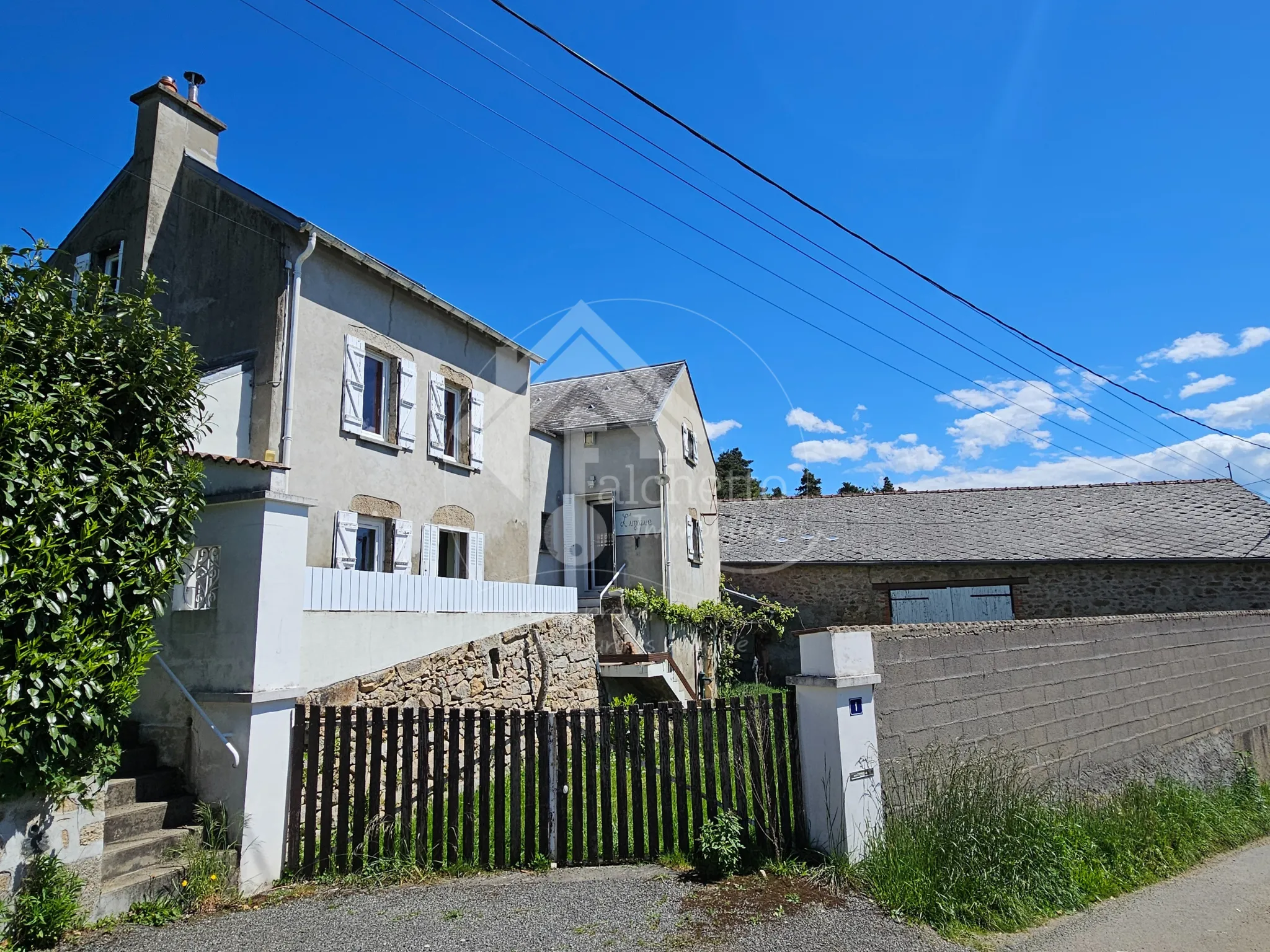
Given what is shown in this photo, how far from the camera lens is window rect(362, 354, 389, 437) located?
11.7 m

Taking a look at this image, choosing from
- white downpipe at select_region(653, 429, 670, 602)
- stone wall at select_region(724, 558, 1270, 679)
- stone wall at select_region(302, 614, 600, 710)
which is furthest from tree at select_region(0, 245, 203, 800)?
stone wall at select_region(724, 558, 1270, 679)

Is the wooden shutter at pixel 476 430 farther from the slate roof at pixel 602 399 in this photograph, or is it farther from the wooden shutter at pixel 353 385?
the slate roof at pixel 602 399

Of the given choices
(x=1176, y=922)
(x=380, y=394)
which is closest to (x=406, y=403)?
(x=380, y=394)

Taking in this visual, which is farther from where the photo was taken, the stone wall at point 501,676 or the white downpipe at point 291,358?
the white downpipe at point 291,358

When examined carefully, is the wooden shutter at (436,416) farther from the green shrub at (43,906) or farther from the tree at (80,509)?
the green shrub at (43,906)

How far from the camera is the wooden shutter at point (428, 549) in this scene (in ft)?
39.9

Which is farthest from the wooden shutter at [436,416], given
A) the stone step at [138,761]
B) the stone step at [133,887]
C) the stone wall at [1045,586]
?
the stone wall at [1045,586]

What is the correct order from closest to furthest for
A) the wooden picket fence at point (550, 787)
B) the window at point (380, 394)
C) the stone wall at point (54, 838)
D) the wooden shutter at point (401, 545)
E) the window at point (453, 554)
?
the stone wall at point (54, 838) < the wooden picket fence at point (550, 787) < the window at point (380, 394) < the wooden shutter at point (401, 545) < the window at point (453, 554)

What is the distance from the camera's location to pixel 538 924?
15.3ft

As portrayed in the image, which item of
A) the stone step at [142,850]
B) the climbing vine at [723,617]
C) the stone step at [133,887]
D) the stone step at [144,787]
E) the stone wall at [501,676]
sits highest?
the climbing vine at [723,617]

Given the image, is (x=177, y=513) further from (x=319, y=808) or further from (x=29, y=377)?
(x=319, y=808)

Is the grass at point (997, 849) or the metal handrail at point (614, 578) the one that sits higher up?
the metal handrail at point (614, 578)

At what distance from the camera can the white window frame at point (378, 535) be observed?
11367 mm

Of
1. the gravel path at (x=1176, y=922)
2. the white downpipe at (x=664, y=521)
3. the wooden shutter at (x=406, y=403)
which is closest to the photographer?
the gravel path at (x=1176, y=922)
